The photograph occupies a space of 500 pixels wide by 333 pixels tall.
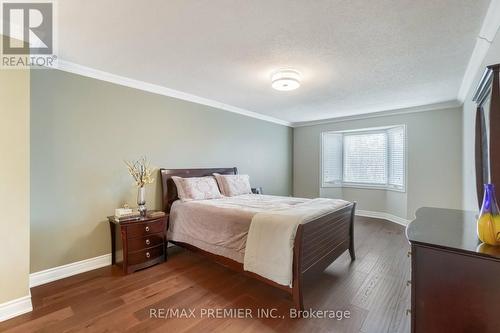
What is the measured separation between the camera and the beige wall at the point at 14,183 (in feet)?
6.21

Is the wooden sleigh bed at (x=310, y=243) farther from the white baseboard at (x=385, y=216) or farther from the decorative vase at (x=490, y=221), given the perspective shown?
the white baseboard at (x=385, y=216)

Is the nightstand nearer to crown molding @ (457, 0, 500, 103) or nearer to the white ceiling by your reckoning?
the white ceiling

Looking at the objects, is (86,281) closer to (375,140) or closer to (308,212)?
(308,212)

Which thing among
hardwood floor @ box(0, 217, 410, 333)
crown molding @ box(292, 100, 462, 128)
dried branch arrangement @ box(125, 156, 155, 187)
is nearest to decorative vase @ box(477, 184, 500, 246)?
hardwood floor @ box(0, 217, 410, 333)

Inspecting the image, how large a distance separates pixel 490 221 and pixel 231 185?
3.27 meters

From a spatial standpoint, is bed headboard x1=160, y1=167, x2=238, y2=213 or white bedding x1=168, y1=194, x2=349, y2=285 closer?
white bedding x1=168, y1=194, x2=349, y2=285

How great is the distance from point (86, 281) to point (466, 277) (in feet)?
10.7

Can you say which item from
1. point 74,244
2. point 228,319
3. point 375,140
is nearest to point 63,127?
point 74,244

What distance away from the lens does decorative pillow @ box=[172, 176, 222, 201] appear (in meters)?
3.41

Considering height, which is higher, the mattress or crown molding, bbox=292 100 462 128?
crown molding, bbox=292 100 462 128

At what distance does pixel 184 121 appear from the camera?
12.6 feet

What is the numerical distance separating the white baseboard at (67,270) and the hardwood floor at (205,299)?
3.6 inches

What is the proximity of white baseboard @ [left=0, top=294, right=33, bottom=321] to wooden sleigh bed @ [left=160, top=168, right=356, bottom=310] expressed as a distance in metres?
1.54

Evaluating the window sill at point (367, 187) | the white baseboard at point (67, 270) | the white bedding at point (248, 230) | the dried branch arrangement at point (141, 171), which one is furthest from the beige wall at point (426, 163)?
the white baseboard at point (67, 270)
